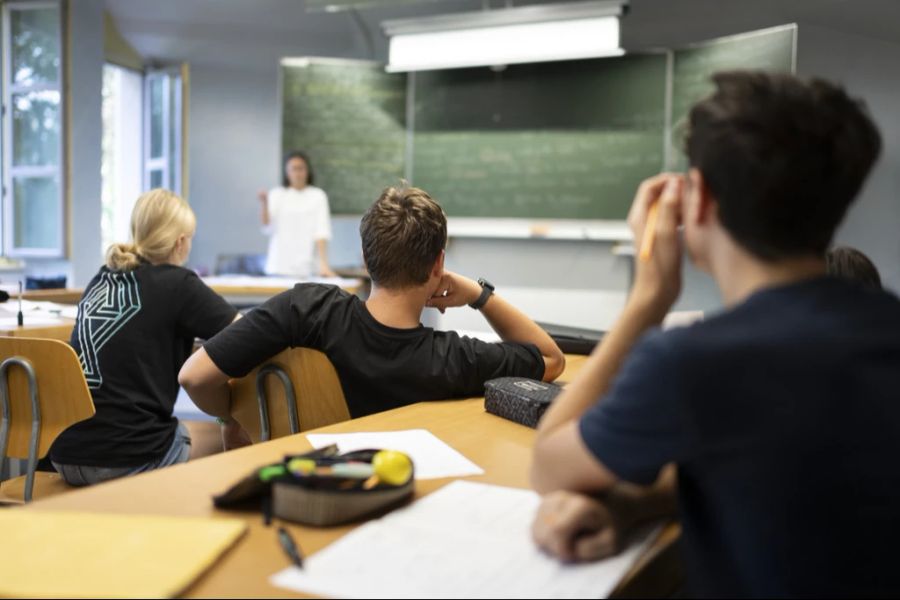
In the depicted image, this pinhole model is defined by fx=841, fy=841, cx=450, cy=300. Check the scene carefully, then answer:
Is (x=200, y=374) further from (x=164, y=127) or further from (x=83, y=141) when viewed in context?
(x=164, y=127)

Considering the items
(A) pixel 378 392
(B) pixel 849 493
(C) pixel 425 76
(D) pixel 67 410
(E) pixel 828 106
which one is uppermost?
(C) pixel 425 76

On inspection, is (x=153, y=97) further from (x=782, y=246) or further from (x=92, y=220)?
(x=782, y=246)

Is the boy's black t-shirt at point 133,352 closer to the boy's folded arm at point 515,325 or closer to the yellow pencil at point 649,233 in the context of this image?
the boy's folded arm at point 515,325

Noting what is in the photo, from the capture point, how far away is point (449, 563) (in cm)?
86

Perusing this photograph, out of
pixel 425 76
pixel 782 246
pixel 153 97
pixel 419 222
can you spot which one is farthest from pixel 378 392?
pixel 153 97

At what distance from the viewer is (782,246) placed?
33.8 inches

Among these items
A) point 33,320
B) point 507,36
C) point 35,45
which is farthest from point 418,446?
point 35,45

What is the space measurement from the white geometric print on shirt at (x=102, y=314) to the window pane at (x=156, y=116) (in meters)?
6.44

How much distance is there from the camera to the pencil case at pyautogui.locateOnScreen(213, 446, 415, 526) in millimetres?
961

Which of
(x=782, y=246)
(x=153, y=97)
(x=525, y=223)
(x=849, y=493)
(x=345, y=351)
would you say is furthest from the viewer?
(x=153, y=97)

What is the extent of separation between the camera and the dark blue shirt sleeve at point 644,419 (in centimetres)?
76

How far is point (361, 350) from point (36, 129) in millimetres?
6768

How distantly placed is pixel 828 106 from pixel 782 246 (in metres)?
0.14

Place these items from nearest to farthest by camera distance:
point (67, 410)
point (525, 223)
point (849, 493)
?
point (849, 493)
point (67, 410)
point (525, 223)
